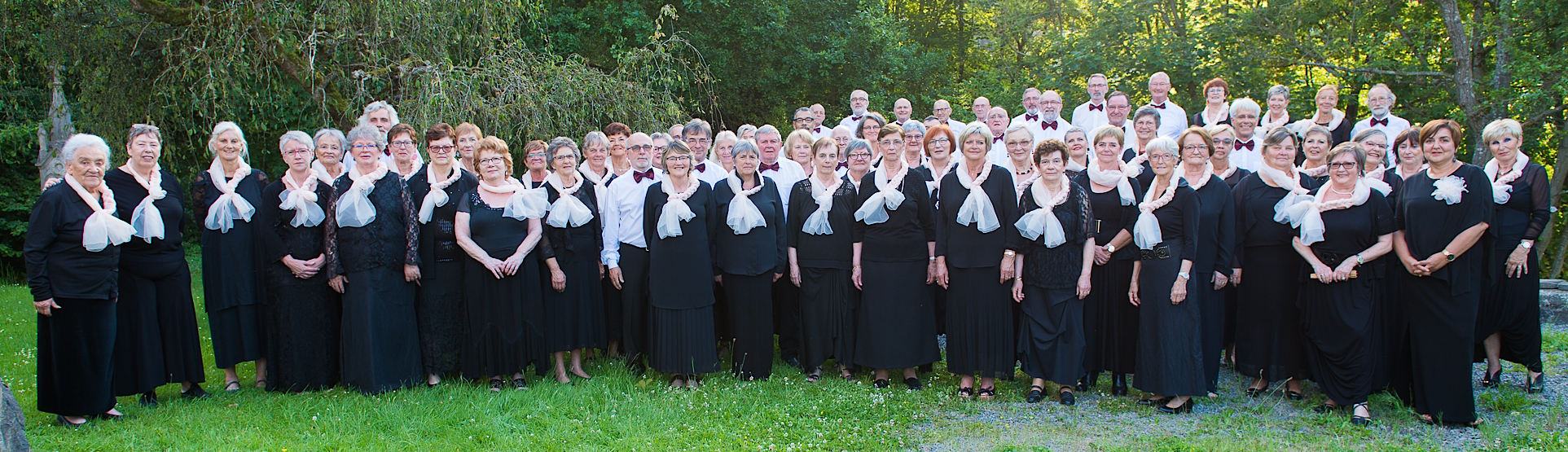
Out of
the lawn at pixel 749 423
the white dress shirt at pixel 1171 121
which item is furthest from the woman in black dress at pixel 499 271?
the white dress shirt at pixel 1171 121

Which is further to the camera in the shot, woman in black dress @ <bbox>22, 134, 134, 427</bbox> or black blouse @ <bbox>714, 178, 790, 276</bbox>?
black blouse @ <bbox>714, 178, 790, 276</bbox>

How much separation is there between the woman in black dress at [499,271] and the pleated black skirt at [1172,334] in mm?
3557

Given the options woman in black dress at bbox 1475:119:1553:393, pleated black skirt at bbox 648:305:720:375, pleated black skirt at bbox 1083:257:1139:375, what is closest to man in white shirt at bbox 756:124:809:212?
pleated black skirt at bbox 648:305:720:375

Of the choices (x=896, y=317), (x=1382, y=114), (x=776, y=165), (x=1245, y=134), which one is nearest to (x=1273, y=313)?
(x=1245, y=134)

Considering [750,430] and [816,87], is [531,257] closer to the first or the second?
[750,430]

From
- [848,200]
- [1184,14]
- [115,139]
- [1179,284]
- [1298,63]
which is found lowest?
[1179,284]

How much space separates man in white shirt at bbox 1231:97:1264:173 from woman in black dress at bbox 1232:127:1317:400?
138 centimetres

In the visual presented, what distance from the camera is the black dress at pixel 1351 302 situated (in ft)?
16.0

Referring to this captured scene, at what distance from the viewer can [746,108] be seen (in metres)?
18.2

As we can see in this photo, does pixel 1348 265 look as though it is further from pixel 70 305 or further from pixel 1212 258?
pixel 70 305

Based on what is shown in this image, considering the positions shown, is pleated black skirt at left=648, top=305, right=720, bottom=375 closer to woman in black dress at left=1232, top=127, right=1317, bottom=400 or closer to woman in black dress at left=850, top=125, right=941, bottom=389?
woman in black dress at left=850, top=125, right=941, bottom=389

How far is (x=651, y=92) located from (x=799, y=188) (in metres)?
5.13

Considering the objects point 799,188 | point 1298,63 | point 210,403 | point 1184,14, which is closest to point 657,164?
point 799,188

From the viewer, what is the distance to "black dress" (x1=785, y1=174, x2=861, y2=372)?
18.6 ft
